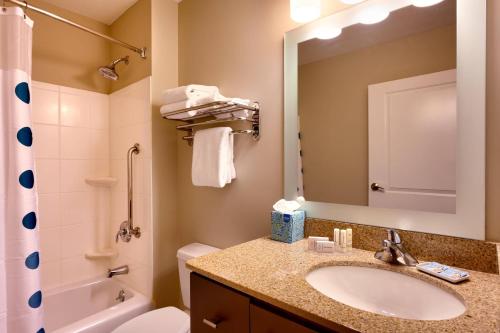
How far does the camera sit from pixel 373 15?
1.05 metres

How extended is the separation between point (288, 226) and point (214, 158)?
21.2 inches

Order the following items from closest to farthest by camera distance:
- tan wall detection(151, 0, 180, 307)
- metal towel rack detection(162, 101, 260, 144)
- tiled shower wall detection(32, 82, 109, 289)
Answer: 1. metal towel rack detection(162, 101, 260, 144)
2. tan wall detection(151, 0, 180, 307)
3. tiled shower wall detection(32, 82, 109, 289)

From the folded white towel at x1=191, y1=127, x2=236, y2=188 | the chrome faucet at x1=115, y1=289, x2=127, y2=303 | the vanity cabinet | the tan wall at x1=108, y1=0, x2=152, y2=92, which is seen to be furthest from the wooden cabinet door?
the tan wall at x1=108, y1=0, x2=152, y2=92

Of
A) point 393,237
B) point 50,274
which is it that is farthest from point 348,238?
point 50,274

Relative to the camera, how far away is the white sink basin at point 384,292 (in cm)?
73

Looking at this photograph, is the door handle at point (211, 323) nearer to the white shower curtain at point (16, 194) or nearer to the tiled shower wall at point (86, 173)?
the white shower curtain at point (16, 194)

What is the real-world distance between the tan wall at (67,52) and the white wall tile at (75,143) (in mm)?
331

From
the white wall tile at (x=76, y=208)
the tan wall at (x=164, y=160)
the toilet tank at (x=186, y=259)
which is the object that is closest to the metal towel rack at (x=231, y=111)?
the tan wall at (x=164, y=160)

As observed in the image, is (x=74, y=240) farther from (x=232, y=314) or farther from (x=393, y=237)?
(x=393, y=237)

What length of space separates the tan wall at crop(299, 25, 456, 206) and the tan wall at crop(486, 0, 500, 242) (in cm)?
15

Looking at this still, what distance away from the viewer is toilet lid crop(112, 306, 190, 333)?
1.32 metres

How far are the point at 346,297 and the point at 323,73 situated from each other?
910 mm

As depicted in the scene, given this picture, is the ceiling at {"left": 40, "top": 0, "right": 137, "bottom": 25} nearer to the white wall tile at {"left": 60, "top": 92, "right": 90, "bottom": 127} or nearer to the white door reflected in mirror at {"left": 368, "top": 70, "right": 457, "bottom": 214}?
the white wall tile at {"left": 60, "top": 92, "right": 90, "bottom": 127}

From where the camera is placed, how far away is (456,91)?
867mm
